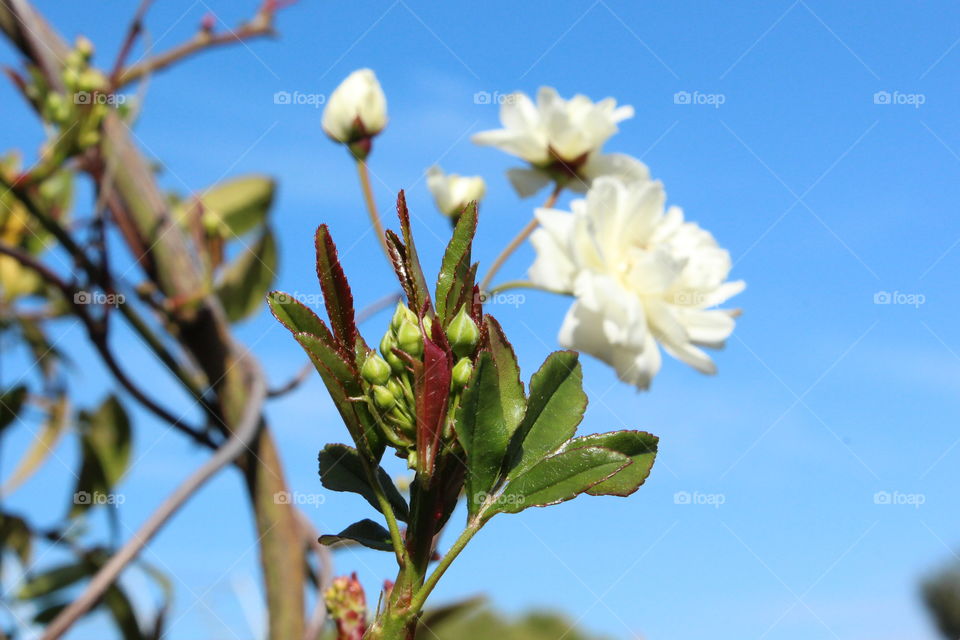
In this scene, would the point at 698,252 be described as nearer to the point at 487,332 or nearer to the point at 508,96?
the point at 487,332

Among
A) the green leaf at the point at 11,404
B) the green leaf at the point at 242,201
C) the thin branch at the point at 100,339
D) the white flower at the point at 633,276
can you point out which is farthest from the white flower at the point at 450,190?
the green leaf at the point at 11,404

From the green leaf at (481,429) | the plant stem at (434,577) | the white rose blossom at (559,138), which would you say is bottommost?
the plant stem at (434,577)

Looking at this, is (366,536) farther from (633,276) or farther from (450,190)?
(450,190)

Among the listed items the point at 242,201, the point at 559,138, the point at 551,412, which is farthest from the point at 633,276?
the point at 242,201

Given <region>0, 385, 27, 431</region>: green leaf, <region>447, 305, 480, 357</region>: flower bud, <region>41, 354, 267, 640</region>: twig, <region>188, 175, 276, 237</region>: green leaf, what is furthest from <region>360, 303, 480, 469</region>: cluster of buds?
<region>0, 385, 27, 431</region>: green leaf

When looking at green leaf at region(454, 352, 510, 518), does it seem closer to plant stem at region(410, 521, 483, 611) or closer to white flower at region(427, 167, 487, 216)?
plant stem at region(410, 521, 483, 611)

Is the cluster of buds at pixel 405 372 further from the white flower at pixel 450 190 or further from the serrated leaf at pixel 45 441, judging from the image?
the serrated leaf at pixel 45 441
